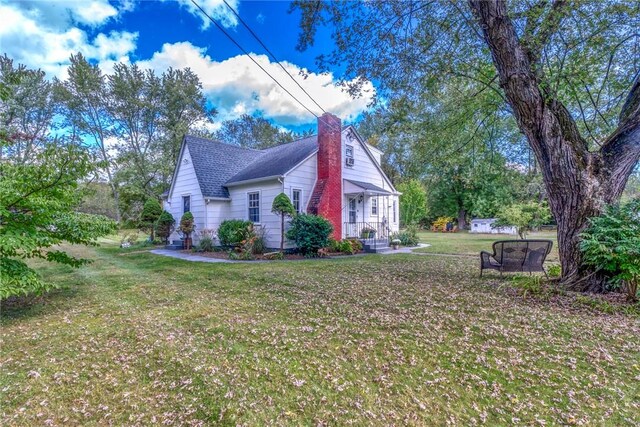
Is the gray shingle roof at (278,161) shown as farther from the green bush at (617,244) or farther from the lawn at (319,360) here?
the green bush at (617,244)

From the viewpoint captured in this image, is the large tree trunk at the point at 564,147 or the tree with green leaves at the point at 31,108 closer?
the large tree trunk at the point at 564,147

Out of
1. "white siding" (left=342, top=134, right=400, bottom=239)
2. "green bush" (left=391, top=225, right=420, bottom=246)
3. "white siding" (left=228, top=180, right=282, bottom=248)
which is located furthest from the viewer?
"green bush" (left=391, top=225, right=420, bottom=246)

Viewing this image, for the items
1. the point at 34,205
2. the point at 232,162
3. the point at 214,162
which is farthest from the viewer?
the point at 232,162

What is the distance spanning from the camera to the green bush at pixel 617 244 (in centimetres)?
473

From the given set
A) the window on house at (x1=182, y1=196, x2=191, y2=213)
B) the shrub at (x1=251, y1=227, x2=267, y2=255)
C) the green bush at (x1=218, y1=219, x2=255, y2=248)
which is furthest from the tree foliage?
the window on house at (x1=182, y1=196, x2=191, y2=213)

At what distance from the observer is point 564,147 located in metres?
5.72

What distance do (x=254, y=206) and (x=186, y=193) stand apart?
423cm

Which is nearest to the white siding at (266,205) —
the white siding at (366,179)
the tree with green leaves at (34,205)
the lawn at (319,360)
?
the white siding at (366,179)

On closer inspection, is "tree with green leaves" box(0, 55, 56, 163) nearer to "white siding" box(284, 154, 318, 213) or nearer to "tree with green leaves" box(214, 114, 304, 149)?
"tree with green leaves" box(214, 114, 304, 149)

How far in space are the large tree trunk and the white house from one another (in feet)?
28.0

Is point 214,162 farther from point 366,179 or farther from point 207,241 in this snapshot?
point 366,179

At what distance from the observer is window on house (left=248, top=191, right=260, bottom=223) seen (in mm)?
13961

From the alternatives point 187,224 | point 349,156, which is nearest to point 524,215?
point 349,156

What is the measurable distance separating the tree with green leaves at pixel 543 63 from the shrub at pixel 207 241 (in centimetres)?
976
